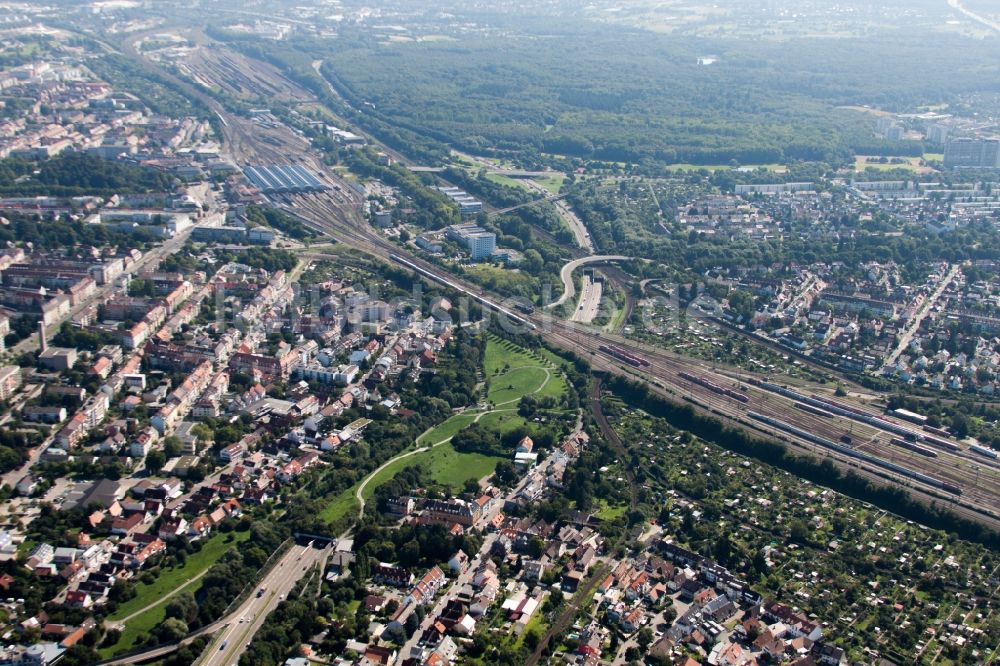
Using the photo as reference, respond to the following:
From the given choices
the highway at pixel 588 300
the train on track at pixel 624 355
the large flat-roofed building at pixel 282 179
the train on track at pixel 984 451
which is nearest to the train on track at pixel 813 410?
the train on track at pixel 984 451

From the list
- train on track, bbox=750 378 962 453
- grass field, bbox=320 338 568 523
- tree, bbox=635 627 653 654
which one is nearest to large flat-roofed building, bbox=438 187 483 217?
grass field, bbox=320 338 568 523

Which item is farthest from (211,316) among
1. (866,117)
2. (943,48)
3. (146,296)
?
(943,48)

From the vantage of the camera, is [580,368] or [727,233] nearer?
[580,368]

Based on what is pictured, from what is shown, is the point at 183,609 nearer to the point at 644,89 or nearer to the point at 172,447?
the point at 172,447

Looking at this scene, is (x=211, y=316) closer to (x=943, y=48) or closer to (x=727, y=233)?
(x=727, y=233)

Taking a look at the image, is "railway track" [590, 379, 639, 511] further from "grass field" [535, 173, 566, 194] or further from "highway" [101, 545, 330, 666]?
"grass field" [535, 173, 566, 194]

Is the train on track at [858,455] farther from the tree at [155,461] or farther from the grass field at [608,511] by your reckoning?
the tree at [155,461]
